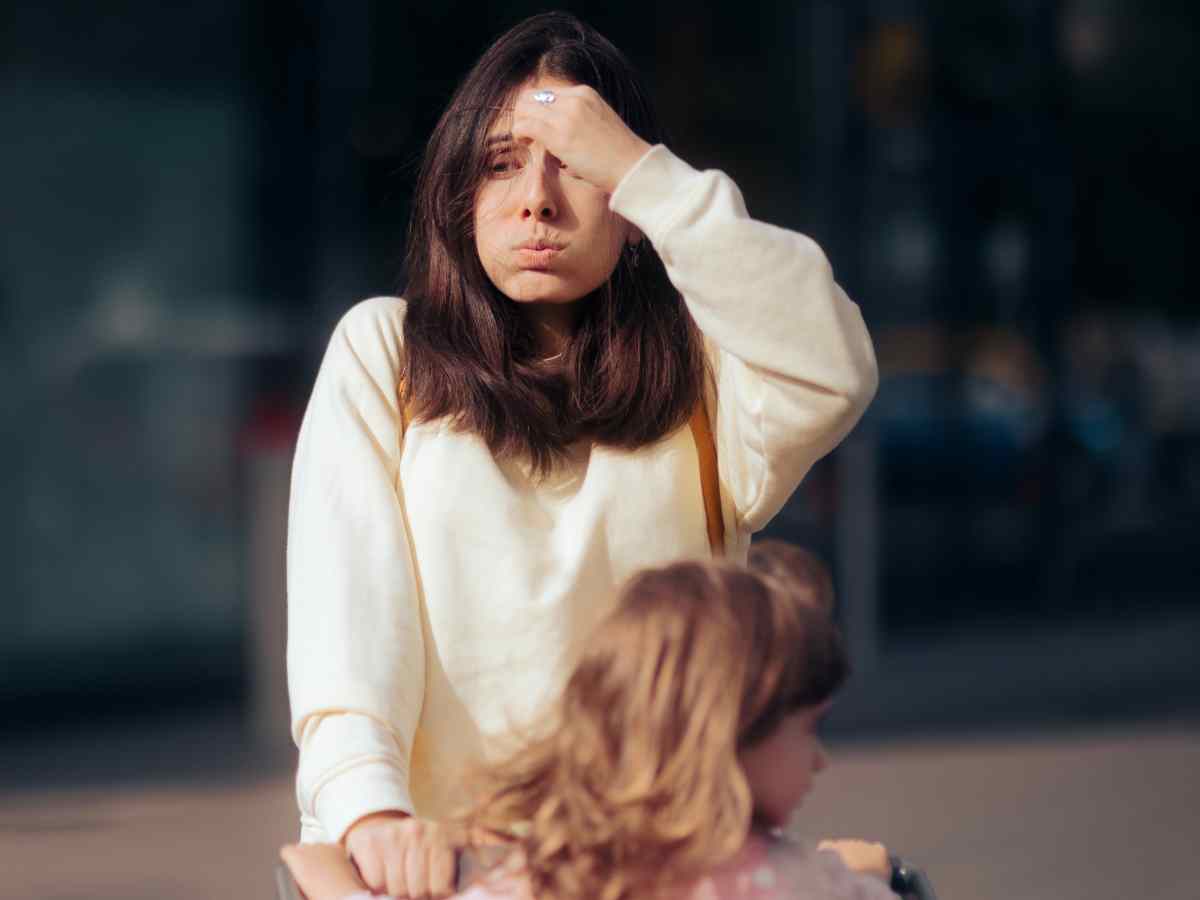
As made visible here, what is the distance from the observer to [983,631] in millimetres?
10141

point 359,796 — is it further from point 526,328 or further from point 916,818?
point 916,818

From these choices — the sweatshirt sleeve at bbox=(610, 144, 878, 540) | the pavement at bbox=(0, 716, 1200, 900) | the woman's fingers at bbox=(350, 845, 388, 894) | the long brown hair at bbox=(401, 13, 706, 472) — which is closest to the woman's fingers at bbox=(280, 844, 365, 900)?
the woman's fingers at bbox=(350, 845, 388, 894)

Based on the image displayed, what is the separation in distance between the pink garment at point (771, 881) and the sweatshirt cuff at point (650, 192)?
589mm

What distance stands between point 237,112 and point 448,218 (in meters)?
6.42

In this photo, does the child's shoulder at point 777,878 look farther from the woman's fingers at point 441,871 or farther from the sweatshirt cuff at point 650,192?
the sweatshirt cuff at point 650,192

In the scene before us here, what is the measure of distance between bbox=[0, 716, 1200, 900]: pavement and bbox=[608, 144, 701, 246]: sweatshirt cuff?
3.72 m

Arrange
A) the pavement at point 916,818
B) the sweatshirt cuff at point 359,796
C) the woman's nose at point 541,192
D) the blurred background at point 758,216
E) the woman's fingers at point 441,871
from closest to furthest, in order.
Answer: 1. the woman's fingers at point 441,871
2. the sweatshirt cuff at point 359,796
3. the woman's nose at point 541,192
4. the pavement at point 916,818
5. the blurred background at point 758,216

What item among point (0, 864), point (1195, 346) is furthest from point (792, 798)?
point (1195, 346)

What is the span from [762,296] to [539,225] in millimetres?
291

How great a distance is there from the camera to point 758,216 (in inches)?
353

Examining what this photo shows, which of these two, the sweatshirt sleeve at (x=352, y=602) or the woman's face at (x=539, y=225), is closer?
the sweatshirt sleeve at (x=352, y=602)

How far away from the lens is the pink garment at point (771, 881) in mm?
1804

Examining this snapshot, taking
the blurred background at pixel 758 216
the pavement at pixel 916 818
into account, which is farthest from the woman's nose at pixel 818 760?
the blurred background at pixel 758 216

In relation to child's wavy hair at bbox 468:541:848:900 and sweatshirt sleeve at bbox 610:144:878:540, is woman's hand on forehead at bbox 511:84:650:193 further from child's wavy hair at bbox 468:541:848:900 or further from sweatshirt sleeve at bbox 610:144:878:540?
child's wavy hair at bbox 468:541:848:900
